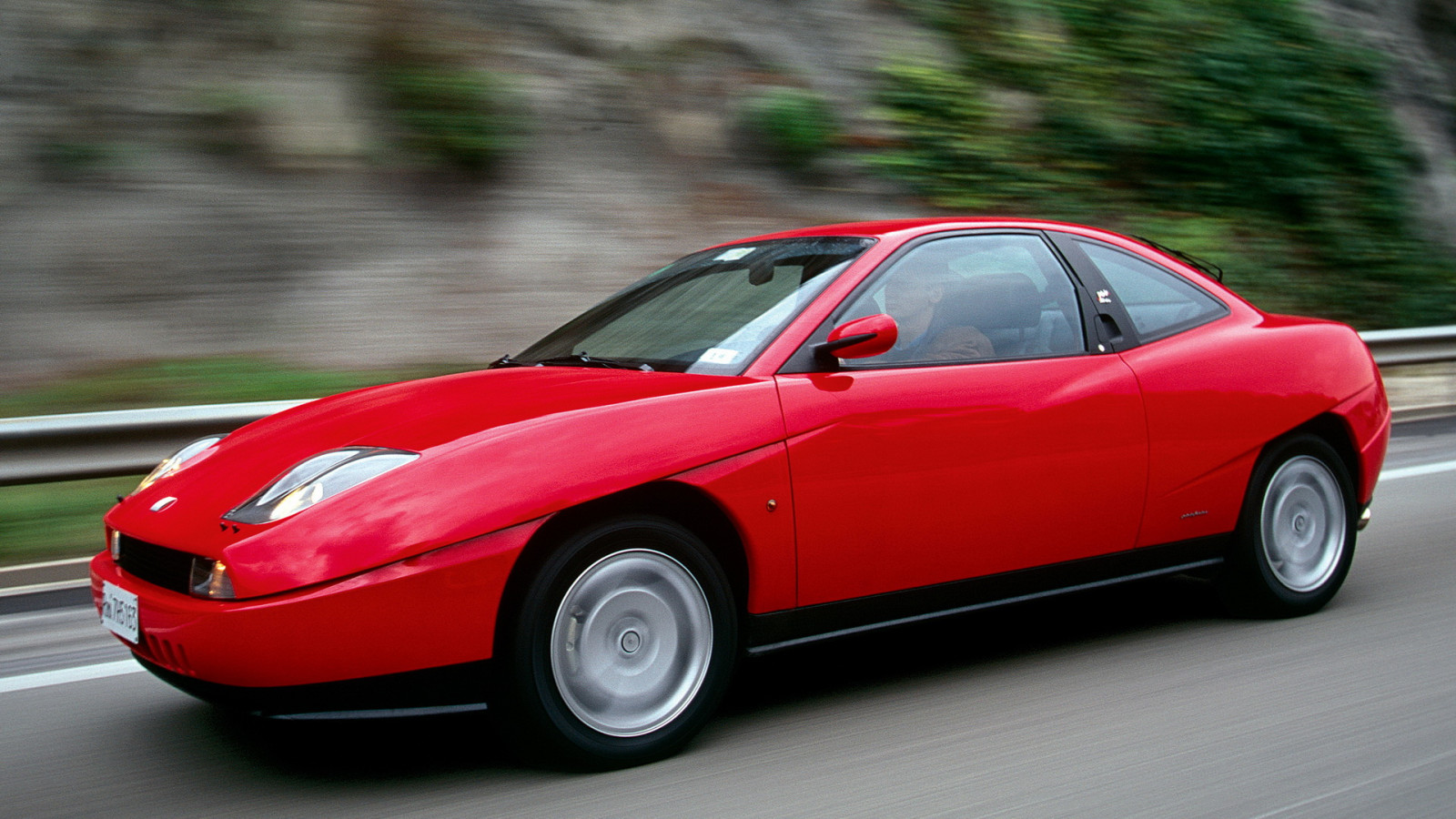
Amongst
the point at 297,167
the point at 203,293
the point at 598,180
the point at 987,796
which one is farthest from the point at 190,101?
the point at 987,796

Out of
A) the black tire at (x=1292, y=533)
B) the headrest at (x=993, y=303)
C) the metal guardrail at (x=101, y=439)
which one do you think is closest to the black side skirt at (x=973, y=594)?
the black tire at (x=1292, y=533)

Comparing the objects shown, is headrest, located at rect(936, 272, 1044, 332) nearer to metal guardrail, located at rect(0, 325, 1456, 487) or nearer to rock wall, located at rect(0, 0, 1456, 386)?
metal guardrail, located at rect(0, 325, 1456, 487)

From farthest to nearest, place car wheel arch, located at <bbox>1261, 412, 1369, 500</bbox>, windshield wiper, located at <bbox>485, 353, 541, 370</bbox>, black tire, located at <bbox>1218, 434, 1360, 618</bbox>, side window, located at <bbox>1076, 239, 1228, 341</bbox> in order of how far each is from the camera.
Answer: car wheel arch, located at <bbox>1261, 412, 1369, 500</bbox>
black tire, located at <bbox>1218, 434, 1360, 618</bbox>
side window, located at <bbox>1076, 239, 1228, 341</bbox>
windshield wiper, located at <bbox>485, 353, 541, 370</bbox>

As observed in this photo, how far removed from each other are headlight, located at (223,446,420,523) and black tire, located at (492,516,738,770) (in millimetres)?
460

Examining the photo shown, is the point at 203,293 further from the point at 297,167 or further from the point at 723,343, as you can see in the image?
the point at 723,343

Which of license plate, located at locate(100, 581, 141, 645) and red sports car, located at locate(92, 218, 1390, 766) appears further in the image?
license plate, located at locate(100, 581, 141, 645)

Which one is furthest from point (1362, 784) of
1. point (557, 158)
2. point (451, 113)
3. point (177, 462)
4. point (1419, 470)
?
point (557, 158)

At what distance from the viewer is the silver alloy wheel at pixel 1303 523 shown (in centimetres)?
473

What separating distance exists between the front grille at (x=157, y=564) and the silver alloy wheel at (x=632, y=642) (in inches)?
34.3

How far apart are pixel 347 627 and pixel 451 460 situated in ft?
1.45

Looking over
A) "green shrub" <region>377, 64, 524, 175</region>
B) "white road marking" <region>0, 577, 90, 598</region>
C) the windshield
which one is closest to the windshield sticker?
the windshield

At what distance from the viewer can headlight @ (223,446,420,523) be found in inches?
123

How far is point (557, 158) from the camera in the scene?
1047cm

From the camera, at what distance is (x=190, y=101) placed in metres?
9.21
